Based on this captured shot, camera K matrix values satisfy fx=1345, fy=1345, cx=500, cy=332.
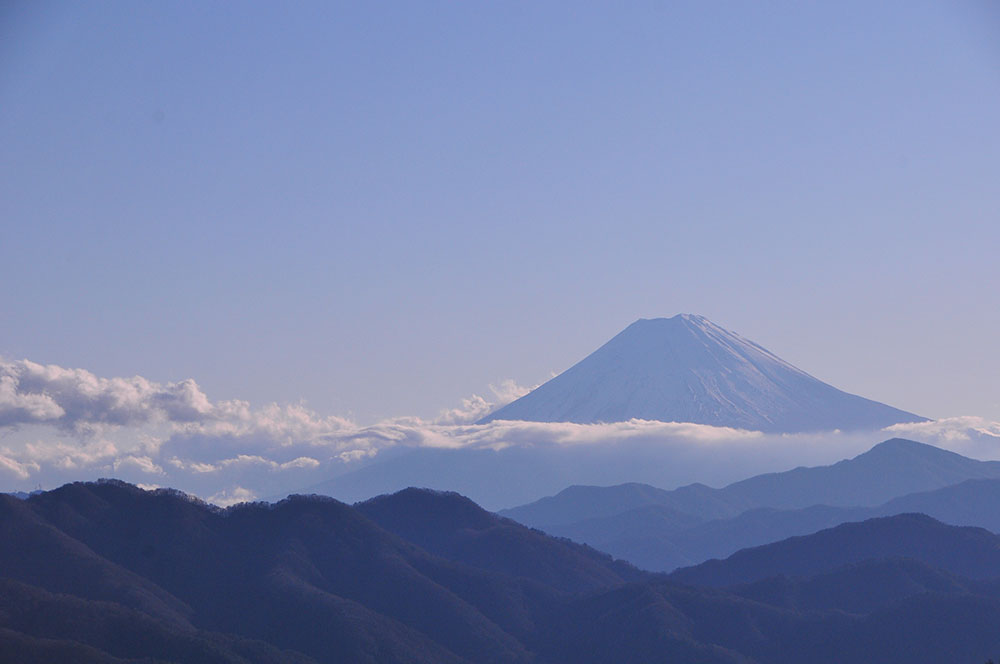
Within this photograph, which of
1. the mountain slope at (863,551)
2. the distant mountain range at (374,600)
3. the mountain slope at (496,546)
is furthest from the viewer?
the mountain slope at (863,551)

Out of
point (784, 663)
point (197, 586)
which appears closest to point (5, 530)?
point (197, 586)

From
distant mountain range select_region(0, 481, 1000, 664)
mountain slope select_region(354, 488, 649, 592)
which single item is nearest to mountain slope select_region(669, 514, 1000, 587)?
distant mountain range select_region(0, 481, 1000, 664)

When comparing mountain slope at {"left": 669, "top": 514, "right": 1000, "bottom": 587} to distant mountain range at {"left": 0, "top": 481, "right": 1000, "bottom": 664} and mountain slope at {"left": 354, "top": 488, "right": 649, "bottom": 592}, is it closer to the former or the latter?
distant mountain range at {"left": 0, "top": 481, "right": 1000, "bottom": 664}

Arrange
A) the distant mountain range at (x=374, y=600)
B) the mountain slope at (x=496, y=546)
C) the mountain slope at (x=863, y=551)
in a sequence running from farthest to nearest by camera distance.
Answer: the mountain slope at (x=863, y=551) → the mountain slope at (x=496, y=546) → the distant mountain range at (x=374, y=600)

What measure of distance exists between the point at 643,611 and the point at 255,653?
4830 centimetres

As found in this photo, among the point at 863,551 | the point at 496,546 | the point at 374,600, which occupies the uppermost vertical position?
the point at 496,546

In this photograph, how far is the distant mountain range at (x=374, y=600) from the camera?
4774 inches

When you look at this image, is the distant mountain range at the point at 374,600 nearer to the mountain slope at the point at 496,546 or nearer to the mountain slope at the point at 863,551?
the mountain slope at the point at 496,546

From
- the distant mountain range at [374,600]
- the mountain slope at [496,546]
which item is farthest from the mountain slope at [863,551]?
the mountain slope at [496,546]

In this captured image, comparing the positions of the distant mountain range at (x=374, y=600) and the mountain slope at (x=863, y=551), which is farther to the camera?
the mountain slope at (x=863, y=551)

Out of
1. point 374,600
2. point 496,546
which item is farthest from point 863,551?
point 374,600

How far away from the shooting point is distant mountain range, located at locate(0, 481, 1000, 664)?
398ft

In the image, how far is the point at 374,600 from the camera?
14862cm

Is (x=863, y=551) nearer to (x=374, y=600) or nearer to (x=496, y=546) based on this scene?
(x=496, y=546)
